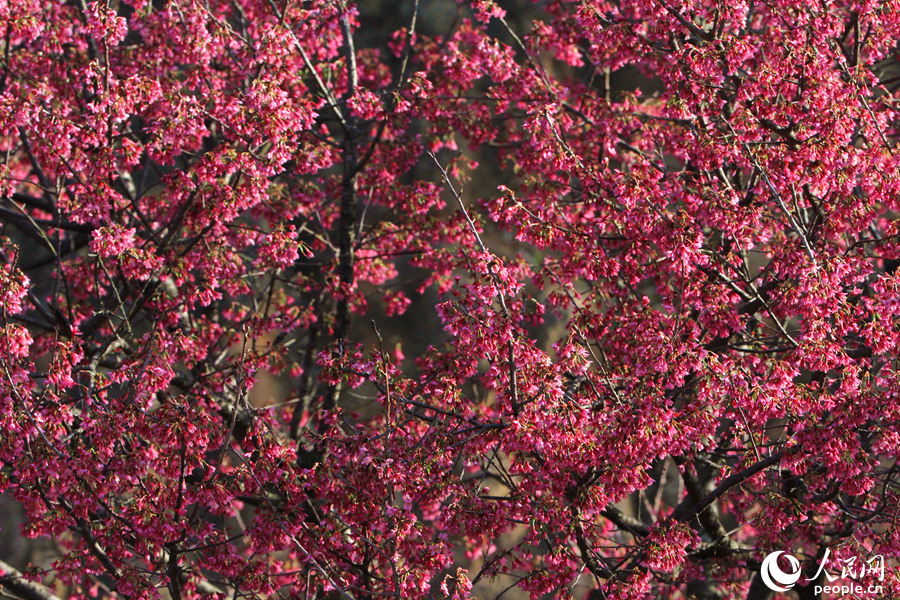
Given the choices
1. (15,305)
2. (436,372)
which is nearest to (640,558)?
(436,372)

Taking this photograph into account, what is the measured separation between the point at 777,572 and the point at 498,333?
359 cm

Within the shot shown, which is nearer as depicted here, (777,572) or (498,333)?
(498,333)

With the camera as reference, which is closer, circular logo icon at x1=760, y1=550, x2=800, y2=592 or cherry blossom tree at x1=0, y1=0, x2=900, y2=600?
cherry blossom tree at x1=0, y1=0, x2=900, y2=600

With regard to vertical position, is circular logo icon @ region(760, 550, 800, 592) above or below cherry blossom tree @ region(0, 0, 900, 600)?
below

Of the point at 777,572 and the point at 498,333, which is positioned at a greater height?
the point at 498,333

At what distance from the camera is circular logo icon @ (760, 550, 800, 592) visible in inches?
272

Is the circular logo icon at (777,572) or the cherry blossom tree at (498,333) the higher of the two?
the cherry blossom tree at (498,333)

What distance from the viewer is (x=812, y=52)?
6223 mm

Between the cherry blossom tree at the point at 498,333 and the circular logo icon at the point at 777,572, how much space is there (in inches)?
6.4

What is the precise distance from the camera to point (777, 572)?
23.1 feet

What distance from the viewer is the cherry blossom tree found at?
571 cm

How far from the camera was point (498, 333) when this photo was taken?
550 centimetres

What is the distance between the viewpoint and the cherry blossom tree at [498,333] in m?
5.71

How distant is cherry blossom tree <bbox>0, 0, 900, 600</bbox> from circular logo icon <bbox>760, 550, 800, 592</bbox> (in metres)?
0.16
